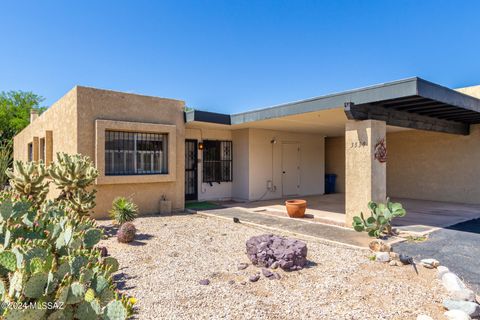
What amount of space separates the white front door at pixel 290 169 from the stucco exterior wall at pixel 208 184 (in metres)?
2.42

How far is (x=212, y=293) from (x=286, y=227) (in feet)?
12.7

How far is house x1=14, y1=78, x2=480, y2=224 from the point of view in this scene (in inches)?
274

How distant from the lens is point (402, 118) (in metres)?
8.00

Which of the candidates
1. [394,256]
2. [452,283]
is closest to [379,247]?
[394,256]

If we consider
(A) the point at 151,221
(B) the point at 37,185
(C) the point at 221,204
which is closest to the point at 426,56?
(C) the point at 221,204

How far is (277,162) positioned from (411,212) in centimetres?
542

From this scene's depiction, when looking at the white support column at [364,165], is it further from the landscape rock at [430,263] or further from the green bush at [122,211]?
the green bush at [122,211]

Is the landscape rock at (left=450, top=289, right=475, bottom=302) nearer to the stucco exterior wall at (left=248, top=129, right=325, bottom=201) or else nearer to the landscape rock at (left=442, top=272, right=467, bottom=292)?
the landscape rock at (left=442, top=272, right=467, bottom=292)

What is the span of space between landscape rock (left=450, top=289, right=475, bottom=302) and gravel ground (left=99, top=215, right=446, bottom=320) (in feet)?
0.49

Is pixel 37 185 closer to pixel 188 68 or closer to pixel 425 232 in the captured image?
pixel 425 232

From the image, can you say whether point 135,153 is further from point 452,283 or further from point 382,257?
point 452,283

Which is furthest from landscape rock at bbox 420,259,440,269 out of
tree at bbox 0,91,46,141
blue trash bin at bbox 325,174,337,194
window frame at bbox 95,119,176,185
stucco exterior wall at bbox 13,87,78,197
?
tree at bbox 0,91,46,141

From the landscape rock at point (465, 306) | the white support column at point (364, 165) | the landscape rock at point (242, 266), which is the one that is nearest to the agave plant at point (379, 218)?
the white support column at point (364, 165)

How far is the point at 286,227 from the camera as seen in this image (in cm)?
736
